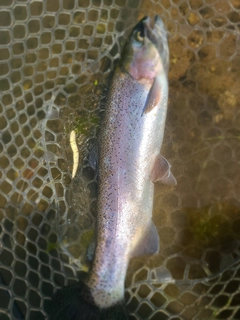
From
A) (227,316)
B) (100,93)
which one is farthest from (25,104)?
(227,316)

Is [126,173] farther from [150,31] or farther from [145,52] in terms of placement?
[150,31]

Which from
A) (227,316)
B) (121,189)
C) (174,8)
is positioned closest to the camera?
(121,189)

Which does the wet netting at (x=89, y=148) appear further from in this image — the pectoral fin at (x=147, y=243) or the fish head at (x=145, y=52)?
the fish head at (x=145, y=52)

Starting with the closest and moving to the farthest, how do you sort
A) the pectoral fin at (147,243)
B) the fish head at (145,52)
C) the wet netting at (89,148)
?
the fish head at (145,52) < the pectoral fin at (147,243) < the wet netting at (89,148)

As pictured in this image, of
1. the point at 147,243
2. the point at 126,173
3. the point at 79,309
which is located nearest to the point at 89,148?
the point at 126,173

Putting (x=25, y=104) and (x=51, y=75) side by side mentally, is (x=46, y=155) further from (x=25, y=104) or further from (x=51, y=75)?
(x=51, y=75)

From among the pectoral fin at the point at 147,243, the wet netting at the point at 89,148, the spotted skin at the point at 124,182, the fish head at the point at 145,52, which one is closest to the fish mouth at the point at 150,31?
the fish head at the point at 145,52
